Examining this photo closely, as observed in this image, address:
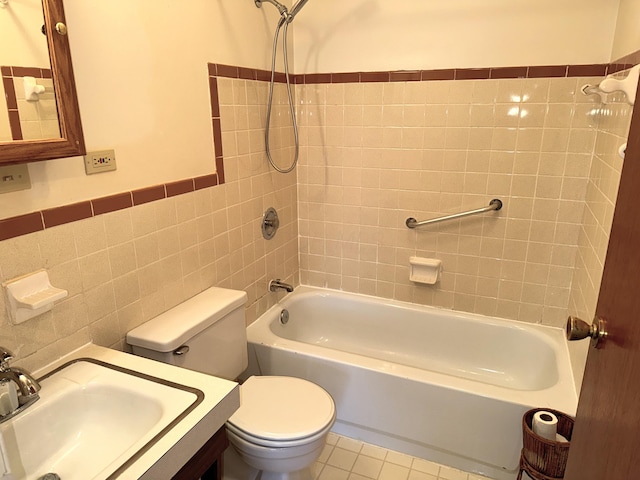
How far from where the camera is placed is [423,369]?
206 cm

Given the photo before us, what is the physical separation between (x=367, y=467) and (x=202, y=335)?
3.16 ft

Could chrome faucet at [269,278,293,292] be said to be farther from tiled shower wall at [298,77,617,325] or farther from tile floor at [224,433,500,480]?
tile floor at [224,433,500,480]

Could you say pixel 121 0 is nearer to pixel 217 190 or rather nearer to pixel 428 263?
pixel 217 190

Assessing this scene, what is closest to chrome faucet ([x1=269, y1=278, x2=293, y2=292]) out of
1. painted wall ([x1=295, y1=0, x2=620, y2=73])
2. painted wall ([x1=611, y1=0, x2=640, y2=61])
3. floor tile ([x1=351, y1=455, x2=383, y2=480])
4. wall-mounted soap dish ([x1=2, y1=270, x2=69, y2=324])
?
floor tile ([x1=351, y1=455, x2=383, y2=480])

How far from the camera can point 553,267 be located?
2291 mm

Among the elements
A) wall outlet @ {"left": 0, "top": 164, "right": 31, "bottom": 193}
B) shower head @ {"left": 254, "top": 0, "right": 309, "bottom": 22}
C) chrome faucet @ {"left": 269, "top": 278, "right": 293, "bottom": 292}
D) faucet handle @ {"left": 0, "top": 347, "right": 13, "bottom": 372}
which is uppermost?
shower head @ {"left": 254, "top": 0, "right": 309, "bottom": 22}

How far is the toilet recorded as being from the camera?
1.56 m

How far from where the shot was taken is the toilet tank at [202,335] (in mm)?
1547

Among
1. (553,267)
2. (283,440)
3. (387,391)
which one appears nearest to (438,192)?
(553,267)

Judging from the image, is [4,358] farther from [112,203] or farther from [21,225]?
[112,203]

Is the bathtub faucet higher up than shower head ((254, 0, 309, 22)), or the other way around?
shower head ((254, 0, 309, 22))

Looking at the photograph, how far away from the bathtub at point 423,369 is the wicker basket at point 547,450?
61mm

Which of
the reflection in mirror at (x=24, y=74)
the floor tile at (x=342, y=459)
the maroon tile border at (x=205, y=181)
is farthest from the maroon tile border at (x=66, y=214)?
the floor tile at (x=342, y=459)

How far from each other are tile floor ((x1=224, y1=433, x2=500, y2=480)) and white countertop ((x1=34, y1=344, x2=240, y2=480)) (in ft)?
2.83
